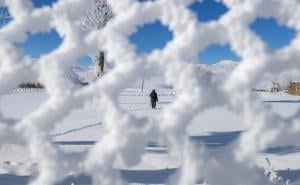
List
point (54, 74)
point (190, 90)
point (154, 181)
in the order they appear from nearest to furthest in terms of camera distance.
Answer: point (190, 90) → point (54, 74) → point (154, 181)

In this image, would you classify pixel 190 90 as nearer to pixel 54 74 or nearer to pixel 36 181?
pixel 54 74

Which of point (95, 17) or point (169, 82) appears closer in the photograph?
point (169, 82)

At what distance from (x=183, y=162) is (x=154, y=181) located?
9.11 feet

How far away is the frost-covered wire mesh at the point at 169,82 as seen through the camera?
4.72 feet

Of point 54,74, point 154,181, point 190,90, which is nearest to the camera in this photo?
point 190,90

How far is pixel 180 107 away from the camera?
1.45m

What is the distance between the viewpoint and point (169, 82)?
4.94 feet

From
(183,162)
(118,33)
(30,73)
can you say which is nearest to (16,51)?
(30,73)

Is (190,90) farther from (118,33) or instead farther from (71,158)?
(71,158)

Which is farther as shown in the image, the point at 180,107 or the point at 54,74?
the point at 54,74

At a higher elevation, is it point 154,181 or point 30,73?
point 30,73

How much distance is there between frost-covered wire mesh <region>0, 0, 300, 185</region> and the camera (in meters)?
1.44

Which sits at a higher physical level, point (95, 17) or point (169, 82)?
point (95, 17)

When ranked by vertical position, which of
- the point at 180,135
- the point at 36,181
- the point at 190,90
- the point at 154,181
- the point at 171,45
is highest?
the point at 171,45
